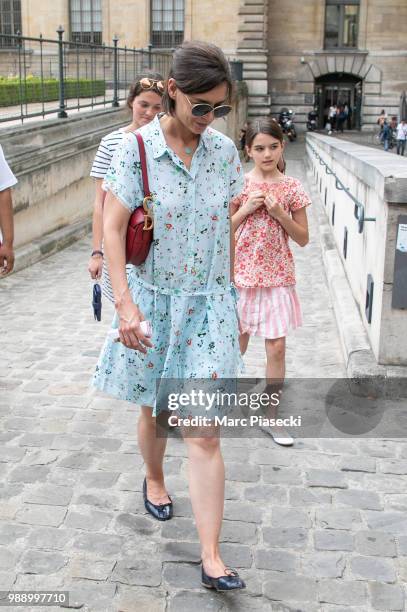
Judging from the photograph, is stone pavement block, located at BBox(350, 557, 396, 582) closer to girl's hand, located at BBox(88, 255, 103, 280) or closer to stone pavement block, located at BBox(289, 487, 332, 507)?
stone pavement block, located at BBox(289, 487, 332, 507)

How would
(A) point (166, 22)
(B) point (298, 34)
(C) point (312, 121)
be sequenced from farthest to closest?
(B) point (298, 34)
(C) point (312, 121)
(A) point (166, 22)

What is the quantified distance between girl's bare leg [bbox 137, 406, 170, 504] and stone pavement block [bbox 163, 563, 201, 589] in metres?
0.49

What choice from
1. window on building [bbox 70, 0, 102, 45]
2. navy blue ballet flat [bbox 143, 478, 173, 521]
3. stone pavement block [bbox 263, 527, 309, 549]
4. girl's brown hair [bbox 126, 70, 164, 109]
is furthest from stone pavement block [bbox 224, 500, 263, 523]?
window on building [bbox 70, 0, 102, 45]

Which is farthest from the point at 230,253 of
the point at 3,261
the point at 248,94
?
Result: the point at 248,94

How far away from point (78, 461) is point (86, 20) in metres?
37.0

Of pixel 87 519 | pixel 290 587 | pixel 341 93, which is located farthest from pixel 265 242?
pixel 341 93

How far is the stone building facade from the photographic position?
37562 mm

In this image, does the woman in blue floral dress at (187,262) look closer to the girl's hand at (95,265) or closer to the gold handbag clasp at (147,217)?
the gold handbag clasp at (147,217)

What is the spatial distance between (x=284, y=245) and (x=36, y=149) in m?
6.44

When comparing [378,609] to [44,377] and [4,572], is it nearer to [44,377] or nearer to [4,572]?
[4,572]

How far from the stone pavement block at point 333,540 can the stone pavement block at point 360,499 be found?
11.8 inches

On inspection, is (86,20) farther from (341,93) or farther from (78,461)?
(78,461)

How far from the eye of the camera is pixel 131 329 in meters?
3.14

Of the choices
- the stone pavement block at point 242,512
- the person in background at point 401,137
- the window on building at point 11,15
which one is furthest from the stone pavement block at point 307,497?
the window on building at point 11,15
